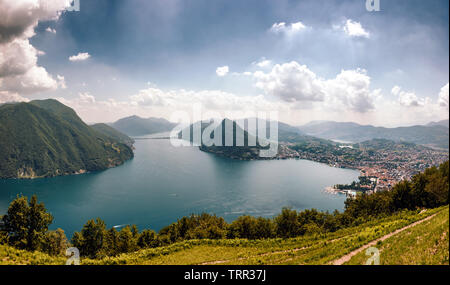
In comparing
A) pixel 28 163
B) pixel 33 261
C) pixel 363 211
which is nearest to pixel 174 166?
pixel 28 163

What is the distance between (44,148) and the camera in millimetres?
127625

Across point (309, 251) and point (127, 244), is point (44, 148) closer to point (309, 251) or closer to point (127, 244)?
point (127, 244)

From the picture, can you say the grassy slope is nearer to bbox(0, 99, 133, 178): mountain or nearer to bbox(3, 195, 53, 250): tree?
bbox(3, 195, 53, 250): tree

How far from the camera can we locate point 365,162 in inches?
5541

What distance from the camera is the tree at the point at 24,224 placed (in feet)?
53.2

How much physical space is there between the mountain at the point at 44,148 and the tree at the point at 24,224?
123 m

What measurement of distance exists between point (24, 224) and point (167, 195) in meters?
57.9

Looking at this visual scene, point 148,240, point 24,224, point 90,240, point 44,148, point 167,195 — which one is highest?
point 24,224

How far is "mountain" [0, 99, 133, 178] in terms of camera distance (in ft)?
367

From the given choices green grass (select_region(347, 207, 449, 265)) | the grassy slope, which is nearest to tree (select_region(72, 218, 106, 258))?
the grassy slope

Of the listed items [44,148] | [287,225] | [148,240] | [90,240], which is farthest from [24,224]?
[44,148]

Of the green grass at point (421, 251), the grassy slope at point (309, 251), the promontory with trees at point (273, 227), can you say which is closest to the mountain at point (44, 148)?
the promontory with trees at point (273, 227)
